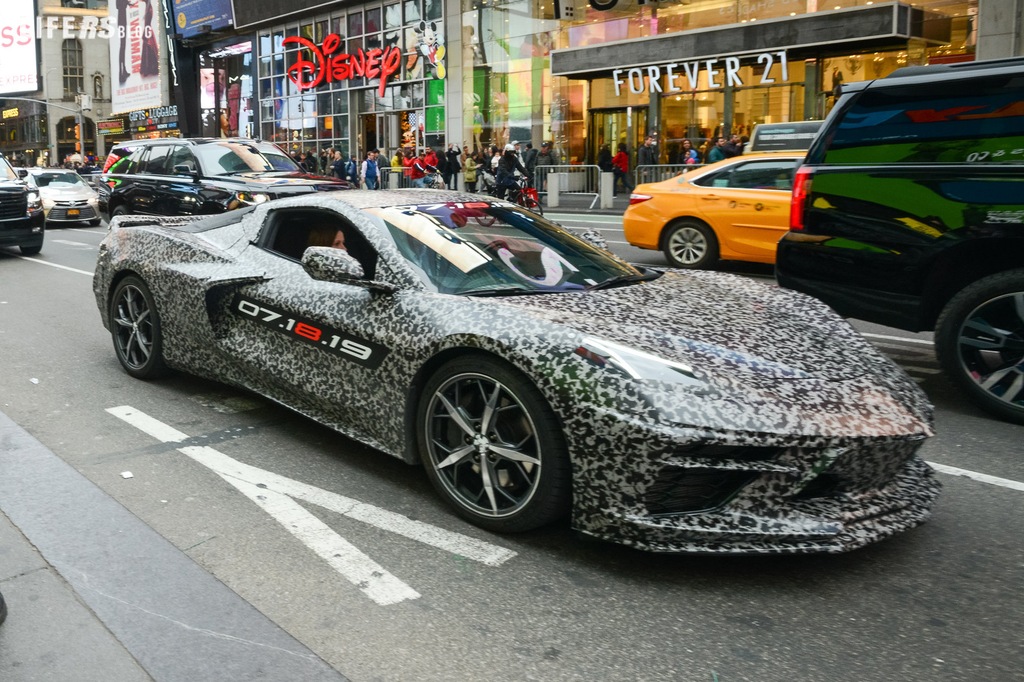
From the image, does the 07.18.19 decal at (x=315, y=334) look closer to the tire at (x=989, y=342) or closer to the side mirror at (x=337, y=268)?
the side mirror at (x=337, y=268)

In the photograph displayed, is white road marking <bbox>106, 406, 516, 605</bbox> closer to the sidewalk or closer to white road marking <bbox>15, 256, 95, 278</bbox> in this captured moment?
the sidewalk

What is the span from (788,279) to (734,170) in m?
6.16

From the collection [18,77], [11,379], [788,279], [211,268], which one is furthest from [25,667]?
[18,77]

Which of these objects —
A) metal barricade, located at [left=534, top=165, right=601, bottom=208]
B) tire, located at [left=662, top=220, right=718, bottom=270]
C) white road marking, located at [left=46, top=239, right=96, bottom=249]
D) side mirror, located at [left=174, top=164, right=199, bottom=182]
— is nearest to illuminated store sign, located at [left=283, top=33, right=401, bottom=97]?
metal barricade, located at [left=534, top=165, right=601, bottom=208]

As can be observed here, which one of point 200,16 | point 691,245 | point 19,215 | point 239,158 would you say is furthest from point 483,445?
point 200,16

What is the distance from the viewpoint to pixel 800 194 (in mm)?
6230

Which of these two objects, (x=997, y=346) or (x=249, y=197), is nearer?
(x=997, y=346)

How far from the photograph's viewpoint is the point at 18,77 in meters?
104

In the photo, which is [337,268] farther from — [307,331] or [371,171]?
[371,171]

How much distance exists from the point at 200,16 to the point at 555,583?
182ft

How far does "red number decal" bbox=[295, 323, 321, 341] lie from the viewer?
4579mm

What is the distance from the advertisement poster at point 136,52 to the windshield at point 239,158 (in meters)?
54.4

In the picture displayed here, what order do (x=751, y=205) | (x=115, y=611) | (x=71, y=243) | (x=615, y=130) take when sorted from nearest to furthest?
(x=115, y=611)
(x=751, y=205)
(x=71, y=243)
(x=615, y=130)

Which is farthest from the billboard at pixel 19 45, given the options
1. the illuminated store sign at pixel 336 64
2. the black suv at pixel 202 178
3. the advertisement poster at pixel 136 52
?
the black suv at pixel 202 178
